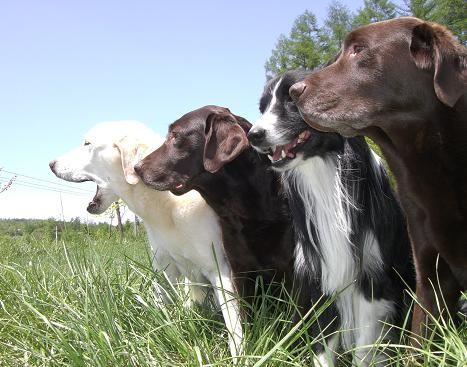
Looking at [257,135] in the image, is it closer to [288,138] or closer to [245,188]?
[288,138]

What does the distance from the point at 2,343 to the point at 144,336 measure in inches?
36.8

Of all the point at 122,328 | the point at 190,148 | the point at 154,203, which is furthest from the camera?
the point at 154,203

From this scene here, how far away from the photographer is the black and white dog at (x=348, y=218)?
3.13 metres

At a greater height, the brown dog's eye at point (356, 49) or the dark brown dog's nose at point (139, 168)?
the brown dog's eye at point (356, 49)

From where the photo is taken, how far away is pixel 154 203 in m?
4.20

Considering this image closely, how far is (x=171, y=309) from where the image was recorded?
3.27 meters

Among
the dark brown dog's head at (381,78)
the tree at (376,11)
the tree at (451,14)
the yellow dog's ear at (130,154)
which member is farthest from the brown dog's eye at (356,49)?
the tree at (376,11)

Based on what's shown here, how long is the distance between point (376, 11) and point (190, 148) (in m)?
28.3

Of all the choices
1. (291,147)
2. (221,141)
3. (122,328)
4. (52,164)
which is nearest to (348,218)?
(291,147)

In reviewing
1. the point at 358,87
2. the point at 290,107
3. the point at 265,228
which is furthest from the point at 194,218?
the point at 358,87

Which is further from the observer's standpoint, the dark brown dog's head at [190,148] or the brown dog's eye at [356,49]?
the dark brown dog's head at [190,148]

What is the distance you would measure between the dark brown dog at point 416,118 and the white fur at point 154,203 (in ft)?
4.39

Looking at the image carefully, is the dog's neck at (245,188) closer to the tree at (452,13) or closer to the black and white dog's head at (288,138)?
the black and white dog's head at (288,138)

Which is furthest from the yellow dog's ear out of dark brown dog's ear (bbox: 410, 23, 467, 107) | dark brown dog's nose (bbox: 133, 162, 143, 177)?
dark brown dog's ear (bbox: 410, 23, 467, 107)
